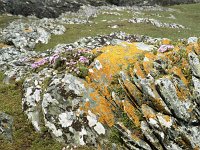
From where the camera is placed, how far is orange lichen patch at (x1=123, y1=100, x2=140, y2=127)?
18016 millimetres

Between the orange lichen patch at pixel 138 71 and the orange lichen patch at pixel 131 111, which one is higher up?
the orange lichen patch at pixel 138 71

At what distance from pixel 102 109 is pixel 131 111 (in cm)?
169

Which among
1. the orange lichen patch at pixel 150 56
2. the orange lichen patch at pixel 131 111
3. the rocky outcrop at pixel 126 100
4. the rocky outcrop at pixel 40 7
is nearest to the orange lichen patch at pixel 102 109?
the rocky outcrop at pixel 126 100

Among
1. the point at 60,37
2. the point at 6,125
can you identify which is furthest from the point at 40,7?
the point at 6,125

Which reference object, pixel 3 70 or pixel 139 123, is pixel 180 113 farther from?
pixel 3 70

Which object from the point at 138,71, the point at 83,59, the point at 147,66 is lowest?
the point at 83,59

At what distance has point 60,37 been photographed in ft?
143

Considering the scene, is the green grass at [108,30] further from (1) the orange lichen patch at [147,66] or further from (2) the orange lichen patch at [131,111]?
(2) the orange lichen patch at [131,111]

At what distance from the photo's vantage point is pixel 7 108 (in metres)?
21.3

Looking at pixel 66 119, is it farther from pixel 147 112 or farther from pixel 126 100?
pixel 147 112

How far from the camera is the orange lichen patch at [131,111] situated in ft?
59.1

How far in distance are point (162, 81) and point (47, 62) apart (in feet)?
31.8

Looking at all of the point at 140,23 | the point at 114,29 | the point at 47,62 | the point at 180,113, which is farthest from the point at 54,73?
the point at 140,23

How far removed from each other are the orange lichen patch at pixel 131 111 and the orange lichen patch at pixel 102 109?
0.89 m
